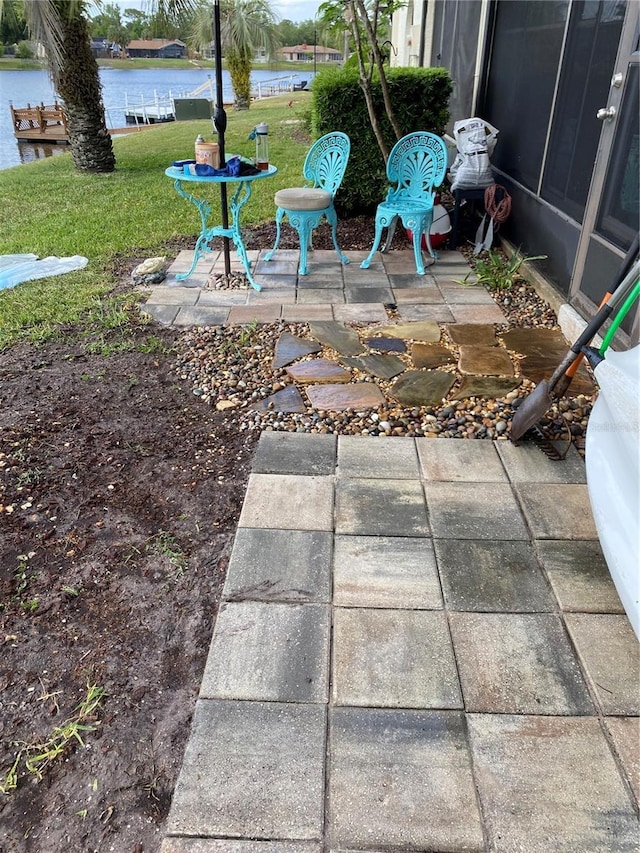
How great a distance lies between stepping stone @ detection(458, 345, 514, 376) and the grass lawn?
7.64ft

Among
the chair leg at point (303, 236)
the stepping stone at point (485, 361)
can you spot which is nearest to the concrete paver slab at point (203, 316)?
the chair leg at point (303, 236)

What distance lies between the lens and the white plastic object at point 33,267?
445cm

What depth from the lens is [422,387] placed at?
3.00 m

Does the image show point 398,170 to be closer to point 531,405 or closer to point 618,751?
point 531,405

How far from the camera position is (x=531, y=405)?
8.11 feet

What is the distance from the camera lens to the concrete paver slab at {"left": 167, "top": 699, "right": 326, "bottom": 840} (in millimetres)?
1275

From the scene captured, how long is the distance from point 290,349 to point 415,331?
77cm

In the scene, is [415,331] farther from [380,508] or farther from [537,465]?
[380,508]

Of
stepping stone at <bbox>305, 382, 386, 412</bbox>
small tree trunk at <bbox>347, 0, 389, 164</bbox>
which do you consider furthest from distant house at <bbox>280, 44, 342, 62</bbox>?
stepping stone at <bbox>305, 382, 386, 412</bbox>

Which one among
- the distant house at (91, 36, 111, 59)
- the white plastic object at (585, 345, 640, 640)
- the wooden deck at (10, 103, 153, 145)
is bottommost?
the wooden deck at (10, 103, 153, 145)

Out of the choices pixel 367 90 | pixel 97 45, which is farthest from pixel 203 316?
pixel 97 45

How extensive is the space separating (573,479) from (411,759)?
1339 mm

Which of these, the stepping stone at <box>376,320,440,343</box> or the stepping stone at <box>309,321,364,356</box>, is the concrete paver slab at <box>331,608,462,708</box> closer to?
the stepping stone at <box>309,321,364,356</box>

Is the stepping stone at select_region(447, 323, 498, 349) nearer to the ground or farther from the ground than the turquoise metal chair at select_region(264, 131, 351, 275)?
nearer to the ground
